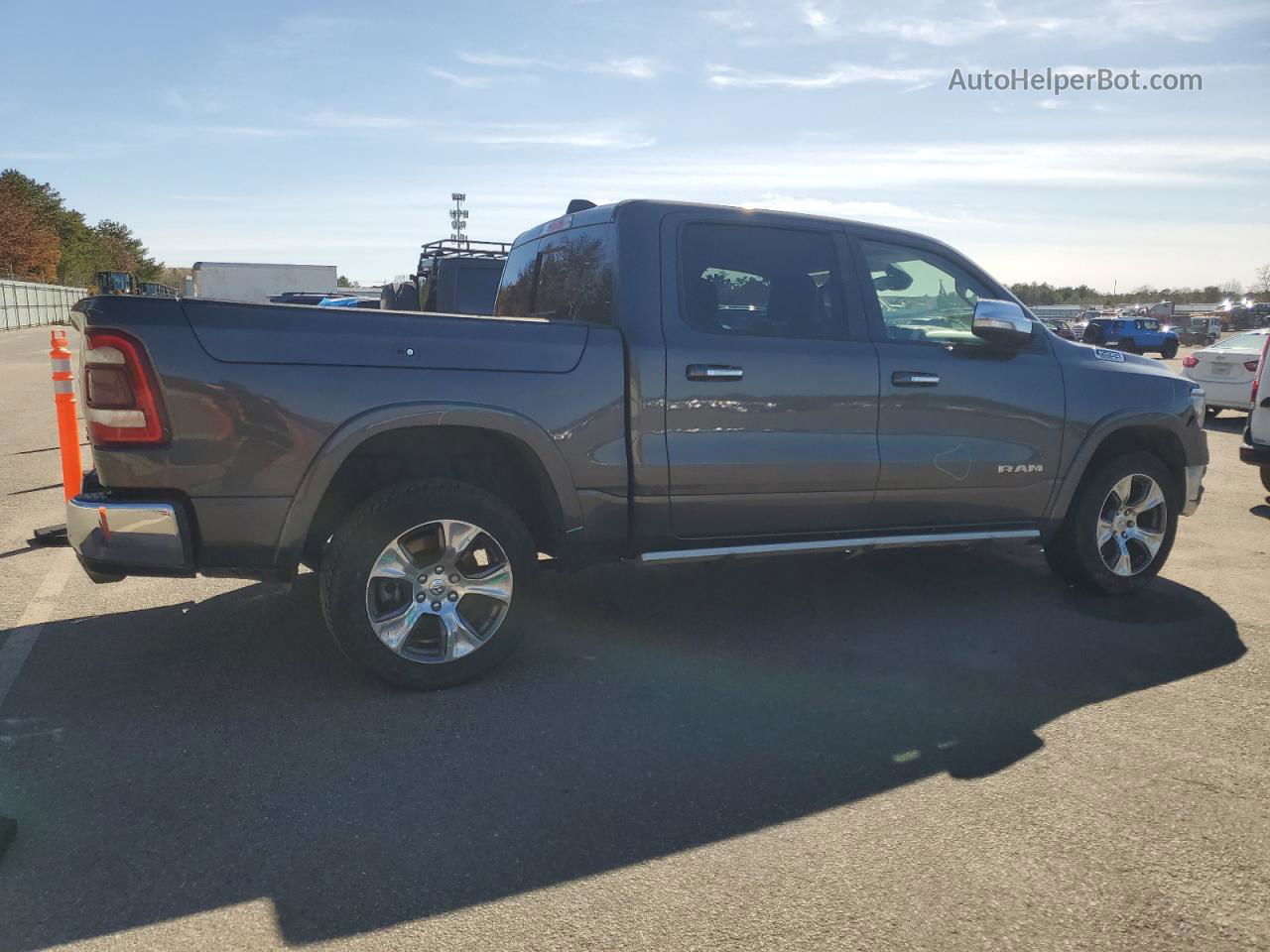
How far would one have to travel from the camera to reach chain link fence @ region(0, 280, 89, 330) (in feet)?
176

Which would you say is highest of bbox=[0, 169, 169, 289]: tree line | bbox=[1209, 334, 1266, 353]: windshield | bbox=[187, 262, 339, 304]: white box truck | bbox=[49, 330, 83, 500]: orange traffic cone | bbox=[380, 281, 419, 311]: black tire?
bbox=[0, 169, 169, 289]: tree line

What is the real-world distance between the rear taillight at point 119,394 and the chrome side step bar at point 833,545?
2.03 metres

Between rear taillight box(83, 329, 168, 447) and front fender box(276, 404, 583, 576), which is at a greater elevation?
rear taillight box(83, 329, 168, 447)

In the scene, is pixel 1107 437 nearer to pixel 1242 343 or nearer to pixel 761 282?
pixel 761 282

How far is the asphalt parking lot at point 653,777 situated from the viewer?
8.75ft

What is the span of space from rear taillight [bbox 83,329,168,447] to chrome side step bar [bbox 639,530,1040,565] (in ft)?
6.67

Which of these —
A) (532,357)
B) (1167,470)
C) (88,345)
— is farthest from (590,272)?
(1167,470)

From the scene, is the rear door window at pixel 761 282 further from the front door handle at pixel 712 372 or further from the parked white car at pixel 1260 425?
the parked white car at pixel 1260 425

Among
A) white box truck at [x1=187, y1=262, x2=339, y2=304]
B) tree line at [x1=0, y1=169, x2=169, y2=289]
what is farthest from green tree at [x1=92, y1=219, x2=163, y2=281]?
white box truck at [x1=187, y1=262, x2=339, y2=304]

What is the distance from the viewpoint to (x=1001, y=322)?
4965mm

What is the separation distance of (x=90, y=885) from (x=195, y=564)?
51.5 inches

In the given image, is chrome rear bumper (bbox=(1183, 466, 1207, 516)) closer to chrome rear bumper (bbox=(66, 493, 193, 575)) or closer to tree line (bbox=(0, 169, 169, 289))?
chrome rear bumper (bbox=(66, 493, 193, 575))

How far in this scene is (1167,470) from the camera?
5840 mm

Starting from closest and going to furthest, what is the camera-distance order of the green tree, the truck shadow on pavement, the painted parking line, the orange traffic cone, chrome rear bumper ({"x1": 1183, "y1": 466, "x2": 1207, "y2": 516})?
the truck shadow on pavement < the painted parking line < the orange traffic cone < chrome rear bumper ({"x1": 1183, "y1": 466, "x2": 1207, "y2": 516}) < the green tree
